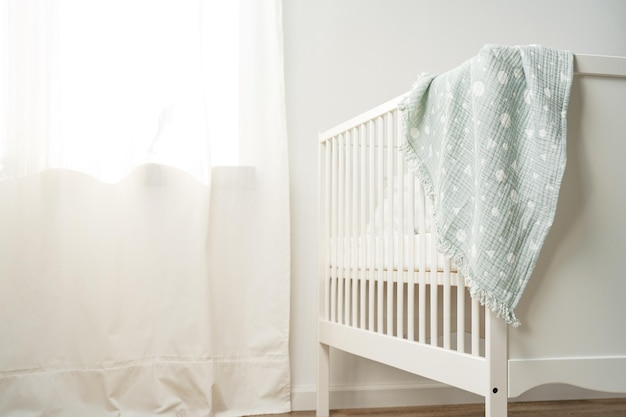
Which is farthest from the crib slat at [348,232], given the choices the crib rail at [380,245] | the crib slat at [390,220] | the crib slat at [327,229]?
the crib slat at [390,220]

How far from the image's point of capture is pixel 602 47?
2730 millimetres

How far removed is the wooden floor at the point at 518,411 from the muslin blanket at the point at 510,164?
3.44 feet

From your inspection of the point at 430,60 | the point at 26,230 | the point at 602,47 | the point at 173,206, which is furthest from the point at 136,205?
the point at 602,47

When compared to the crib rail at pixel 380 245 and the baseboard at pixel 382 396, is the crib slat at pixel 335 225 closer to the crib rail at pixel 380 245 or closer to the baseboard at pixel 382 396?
the crib rail at pixel 380 245

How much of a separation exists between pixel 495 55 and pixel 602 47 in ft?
5.44

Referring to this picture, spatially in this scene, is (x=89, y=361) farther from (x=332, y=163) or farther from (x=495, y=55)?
(x=495, y=55)

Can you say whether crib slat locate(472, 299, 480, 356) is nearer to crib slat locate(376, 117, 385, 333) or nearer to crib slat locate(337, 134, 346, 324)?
crib slat locate(376, 117, 385, 333)

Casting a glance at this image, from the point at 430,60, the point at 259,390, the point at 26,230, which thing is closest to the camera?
the point at 26,230

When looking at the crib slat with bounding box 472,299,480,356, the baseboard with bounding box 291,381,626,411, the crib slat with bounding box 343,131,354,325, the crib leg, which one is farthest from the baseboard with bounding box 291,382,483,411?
the crib slat with bounding box 472,299,480,356

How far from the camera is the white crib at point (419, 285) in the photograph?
4.42 feet

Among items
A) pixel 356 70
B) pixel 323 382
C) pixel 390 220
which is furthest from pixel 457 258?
pixel 356 70

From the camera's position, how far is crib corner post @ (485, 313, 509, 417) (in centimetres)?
131

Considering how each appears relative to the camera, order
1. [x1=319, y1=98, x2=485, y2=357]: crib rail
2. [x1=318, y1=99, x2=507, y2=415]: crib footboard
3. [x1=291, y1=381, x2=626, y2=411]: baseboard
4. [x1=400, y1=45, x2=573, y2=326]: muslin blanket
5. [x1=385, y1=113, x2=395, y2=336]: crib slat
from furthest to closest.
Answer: [x1=291, y1=381, x2=626, y2=411]: baseboard, [x1=385, y1=113, x2=395, y2=336]: crib slat, [x1=319, y1=98, x2=485, y2=357]: crib rail, [x1=318, y1=99, x2=507, y2=415]: crib footboard, [x1=400, y1=45, x2=573, y2=326]: muslin blanket

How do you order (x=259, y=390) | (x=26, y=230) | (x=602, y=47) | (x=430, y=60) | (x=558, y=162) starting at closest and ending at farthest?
(x=558, y=162), (x=26, y=230), (x=259, y=390), (x=430, y=60), (x=602, y=47)
